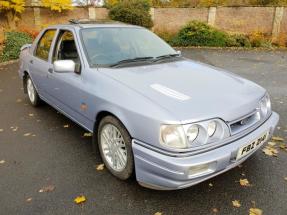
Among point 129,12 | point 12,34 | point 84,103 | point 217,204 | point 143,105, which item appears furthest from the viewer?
point 129,12

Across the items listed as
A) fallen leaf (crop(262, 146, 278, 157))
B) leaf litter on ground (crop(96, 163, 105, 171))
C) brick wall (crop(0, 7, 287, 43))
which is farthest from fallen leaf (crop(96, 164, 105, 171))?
brick wall (crop(0, 7, 287, 43))

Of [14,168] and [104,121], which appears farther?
[14,168]

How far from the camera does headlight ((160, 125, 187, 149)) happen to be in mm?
2244

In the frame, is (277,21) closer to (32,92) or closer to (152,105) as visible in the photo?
(32,92)

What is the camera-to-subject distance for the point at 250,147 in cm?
260

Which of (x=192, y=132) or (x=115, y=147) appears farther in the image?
(x=115, y=147)

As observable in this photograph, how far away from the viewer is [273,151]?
361 cm

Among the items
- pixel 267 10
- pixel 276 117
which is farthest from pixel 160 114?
pixel 267 10

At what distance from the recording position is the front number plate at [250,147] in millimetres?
2483

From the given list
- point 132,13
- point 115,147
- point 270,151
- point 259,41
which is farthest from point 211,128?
point 132,13

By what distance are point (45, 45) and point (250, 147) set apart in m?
3.64

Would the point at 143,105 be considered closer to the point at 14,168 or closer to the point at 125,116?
the point at 125,116

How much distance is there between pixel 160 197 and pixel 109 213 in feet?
1.80

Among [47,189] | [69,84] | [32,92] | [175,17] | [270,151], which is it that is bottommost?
[47,189]
